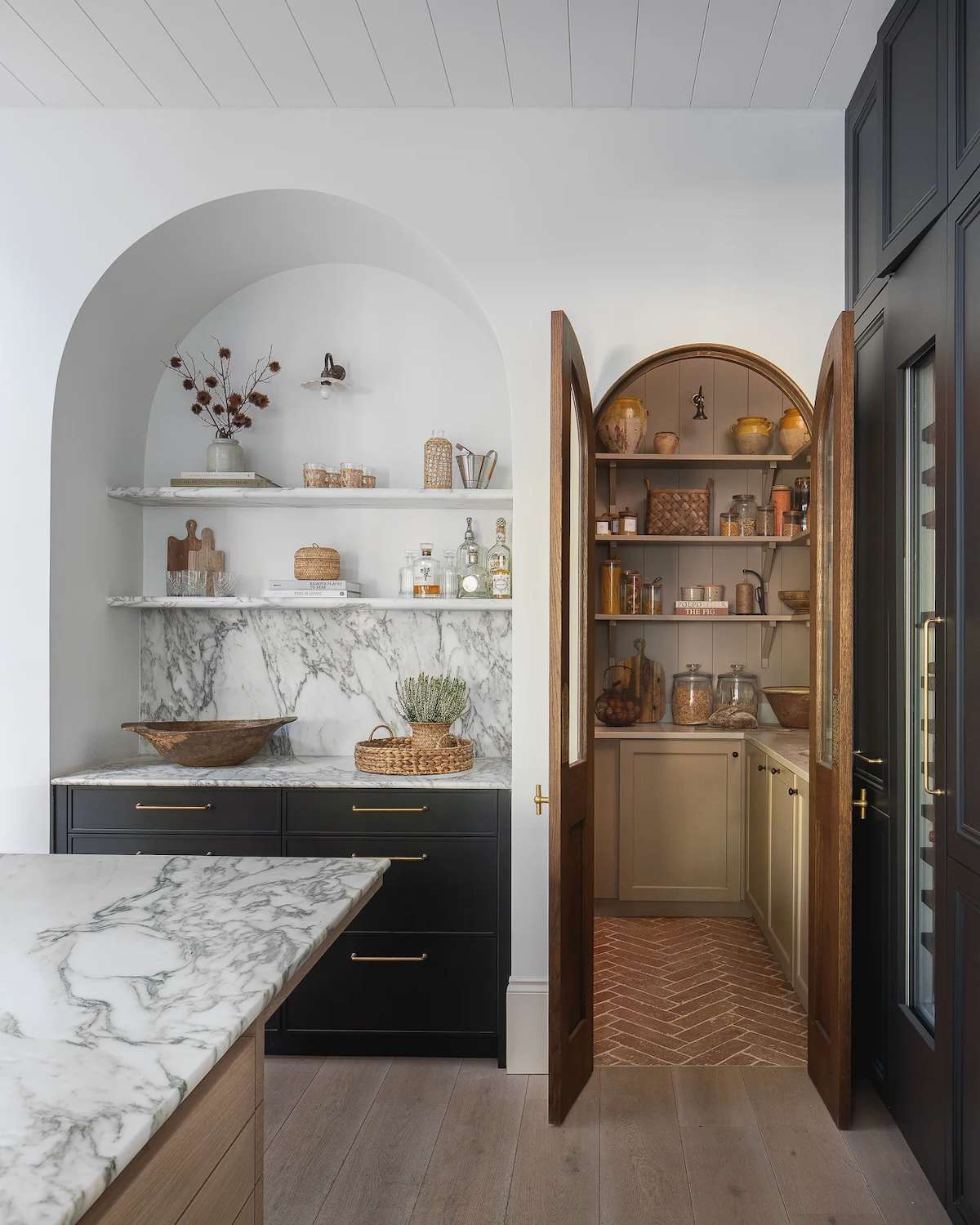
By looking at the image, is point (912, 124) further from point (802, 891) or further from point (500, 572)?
point (802, 891)

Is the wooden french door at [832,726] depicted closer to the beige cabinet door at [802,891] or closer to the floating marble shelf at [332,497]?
the beige cabinet door at [802,891]

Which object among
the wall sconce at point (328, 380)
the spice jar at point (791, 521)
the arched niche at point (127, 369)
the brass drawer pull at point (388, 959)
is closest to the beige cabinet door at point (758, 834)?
the spice jar at point (791, 521)

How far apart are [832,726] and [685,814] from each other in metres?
1.85

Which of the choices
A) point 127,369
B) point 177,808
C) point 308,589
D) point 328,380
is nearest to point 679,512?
point 328,380

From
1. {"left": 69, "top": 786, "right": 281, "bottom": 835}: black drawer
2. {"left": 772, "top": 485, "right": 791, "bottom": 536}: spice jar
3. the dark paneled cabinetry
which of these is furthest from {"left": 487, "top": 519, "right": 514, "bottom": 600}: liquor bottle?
{"left": 772, "top": 485, "right": 791, "bottom": 536}: spice jar

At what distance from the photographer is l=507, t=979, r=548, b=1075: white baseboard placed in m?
2.99

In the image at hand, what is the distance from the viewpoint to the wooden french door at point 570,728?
263 cm

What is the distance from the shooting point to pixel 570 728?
9.32 feet

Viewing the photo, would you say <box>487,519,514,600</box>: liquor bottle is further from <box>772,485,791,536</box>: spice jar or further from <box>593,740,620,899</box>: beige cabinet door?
<box>772,485,791,536</box>: spice jar

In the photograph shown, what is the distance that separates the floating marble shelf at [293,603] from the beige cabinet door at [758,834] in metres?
1.52

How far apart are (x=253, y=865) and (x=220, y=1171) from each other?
0.77m

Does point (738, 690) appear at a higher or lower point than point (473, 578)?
lower

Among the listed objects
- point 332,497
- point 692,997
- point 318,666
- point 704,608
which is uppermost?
point 332,497

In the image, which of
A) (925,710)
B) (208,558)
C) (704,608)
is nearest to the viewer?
(925,710)
